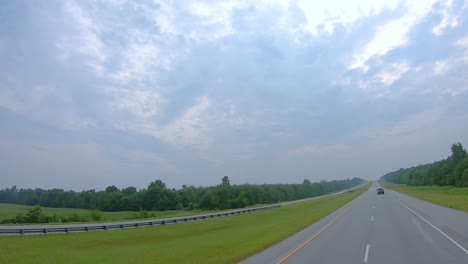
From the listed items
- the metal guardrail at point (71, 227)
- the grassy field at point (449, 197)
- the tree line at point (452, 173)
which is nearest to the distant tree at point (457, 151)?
the tree line at point (452, 173)

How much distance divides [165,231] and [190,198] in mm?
91162

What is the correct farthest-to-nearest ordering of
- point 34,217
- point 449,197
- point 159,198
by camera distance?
point 159,198 → point 449,197 → point 34,217

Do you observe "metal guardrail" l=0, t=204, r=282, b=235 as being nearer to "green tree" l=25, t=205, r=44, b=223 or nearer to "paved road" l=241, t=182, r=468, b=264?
"paved road" l=241, t=182, r=468, b=264

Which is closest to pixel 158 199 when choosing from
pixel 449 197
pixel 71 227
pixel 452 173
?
pixel 449 197

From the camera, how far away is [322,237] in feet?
69.5

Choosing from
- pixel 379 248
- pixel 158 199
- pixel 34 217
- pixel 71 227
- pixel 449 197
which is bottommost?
pixel 379 248

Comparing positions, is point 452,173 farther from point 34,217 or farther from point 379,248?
point 379,248

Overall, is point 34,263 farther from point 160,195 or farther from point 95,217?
point 160,195

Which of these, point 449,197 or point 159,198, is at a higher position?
point 159,198

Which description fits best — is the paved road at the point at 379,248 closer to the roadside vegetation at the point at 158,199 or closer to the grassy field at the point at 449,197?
the grassy field at the point at 449,197

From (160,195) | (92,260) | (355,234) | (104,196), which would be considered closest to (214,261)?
(92,260)

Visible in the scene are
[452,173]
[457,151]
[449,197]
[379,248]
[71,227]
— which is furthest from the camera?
[457,151]

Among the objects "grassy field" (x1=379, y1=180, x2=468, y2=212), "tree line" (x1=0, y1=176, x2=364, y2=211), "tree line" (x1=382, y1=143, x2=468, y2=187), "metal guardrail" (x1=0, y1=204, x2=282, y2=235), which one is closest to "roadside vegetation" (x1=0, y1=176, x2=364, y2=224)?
"tree line" (x1=0, y1=176, x2=364, y2=211)

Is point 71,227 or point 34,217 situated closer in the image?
point 71,227
